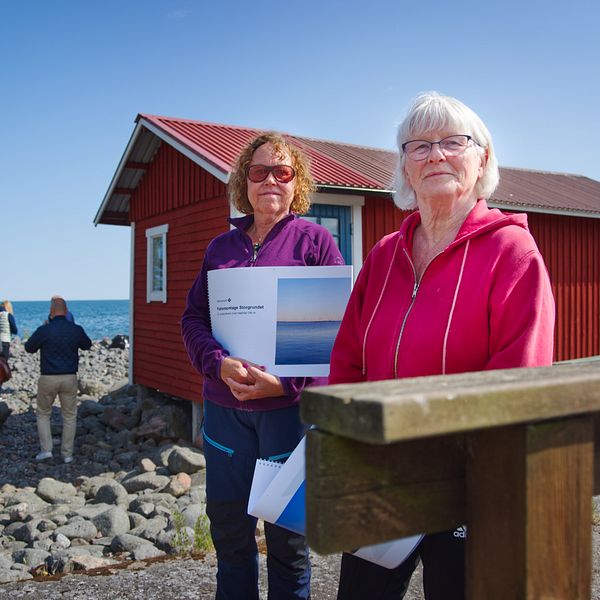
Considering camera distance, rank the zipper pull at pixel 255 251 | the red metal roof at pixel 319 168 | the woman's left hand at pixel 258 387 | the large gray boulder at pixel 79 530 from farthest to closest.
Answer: the red metal roof at pixel 319 168 < the large gray boulder at pixel 79 530 < the zipper pull at pixel 255 251 < the woman's left hand at pixel 258 387

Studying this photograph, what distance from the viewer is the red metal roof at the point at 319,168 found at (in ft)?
30.0

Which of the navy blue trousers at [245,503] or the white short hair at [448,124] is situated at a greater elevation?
the white short hair at [448,124]

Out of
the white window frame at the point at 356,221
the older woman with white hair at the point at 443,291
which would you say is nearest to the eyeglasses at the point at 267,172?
the older woman with white hair at the point at 443,291

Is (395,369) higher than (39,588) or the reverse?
higher

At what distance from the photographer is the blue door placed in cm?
924

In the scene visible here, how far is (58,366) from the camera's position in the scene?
9531mm

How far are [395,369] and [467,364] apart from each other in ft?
0.69

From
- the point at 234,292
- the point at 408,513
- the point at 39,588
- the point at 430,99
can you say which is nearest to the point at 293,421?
the point at 234,292

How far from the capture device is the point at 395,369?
1797mm

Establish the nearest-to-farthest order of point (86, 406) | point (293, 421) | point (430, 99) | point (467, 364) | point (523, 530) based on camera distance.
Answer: point (523, 530) → point (467, 364) → point (430, 99) → point (293, 421) → point (86, 406)

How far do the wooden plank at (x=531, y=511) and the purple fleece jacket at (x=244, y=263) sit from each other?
1.65 m

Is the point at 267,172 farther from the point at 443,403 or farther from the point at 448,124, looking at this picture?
the point at 443,403

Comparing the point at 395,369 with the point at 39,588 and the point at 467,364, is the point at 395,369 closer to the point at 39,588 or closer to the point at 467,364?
the point at 467,364

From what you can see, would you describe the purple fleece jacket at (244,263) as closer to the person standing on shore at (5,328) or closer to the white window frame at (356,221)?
the white window frame at (356,221)
